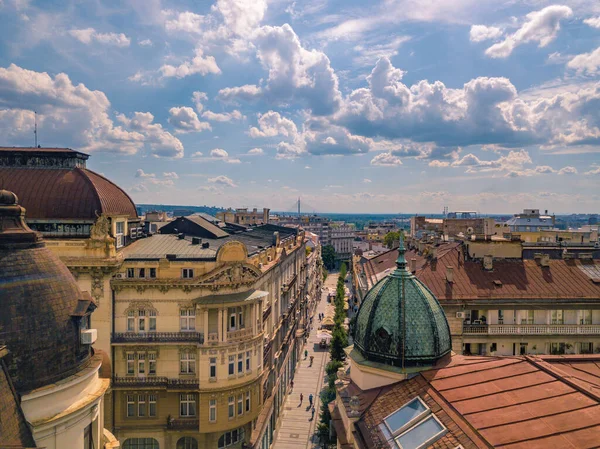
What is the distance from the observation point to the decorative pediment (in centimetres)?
4366

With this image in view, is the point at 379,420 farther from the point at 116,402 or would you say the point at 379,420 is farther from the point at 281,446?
the point at 281,446

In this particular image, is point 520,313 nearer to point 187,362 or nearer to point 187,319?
point 187,319

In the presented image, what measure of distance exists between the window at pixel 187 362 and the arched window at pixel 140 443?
276 inches

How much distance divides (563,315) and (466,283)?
29.4 feet

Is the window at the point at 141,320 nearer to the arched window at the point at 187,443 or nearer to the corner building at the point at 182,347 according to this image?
the corner building at the point at 182,347

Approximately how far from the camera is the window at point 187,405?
44594 mm

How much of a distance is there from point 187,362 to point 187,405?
4.01m

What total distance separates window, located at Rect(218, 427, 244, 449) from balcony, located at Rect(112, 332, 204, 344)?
9349 mm

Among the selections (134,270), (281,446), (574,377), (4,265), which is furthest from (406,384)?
(281,446)

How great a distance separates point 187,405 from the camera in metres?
44.7

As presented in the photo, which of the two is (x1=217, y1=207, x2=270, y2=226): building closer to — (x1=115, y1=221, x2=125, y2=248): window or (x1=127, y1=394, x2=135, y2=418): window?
(x1=115, y1=221, x2=125, y2=248): window

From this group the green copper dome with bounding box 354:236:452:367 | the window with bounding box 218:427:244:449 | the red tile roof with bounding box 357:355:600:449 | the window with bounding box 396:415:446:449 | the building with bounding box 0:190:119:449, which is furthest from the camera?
the window with bounding box 218:427:244:449

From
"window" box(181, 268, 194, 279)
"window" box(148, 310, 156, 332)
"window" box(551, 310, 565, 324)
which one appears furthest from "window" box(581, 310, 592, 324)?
"window" box(148, 310, 156, 332)

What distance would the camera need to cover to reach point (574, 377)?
23844 millimetres
